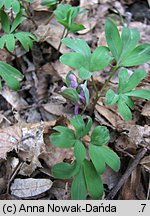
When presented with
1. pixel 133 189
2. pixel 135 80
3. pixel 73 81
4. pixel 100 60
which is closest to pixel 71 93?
pixel 73 81

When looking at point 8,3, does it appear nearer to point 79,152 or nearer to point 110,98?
point 110,98

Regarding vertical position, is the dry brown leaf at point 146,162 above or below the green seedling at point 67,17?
below

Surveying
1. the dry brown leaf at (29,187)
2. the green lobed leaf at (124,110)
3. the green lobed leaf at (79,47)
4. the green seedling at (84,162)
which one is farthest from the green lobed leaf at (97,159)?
the green lobed leaf at (79,47)

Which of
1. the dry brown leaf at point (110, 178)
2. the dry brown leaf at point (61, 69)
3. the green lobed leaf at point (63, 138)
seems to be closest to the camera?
the green lobed leaf at point (63, 138)

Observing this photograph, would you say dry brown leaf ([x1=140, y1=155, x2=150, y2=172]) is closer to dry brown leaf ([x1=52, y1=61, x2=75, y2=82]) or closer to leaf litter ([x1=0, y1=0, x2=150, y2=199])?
leaf litter ([x1=0, y1=0, x2=150, y2=199])

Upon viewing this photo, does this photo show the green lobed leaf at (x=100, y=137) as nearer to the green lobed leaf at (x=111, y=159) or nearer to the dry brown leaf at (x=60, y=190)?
the green lobed leaf at (x=111, y=159)

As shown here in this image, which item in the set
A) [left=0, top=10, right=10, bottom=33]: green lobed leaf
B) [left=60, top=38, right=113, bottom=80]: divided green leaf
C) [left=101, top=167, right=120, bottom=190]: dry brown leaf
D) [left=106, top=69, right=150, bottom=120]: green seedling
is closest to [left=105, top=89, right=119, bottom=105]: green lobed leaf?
[left=106, top=69, right=150, bottom=120]: green seedling
